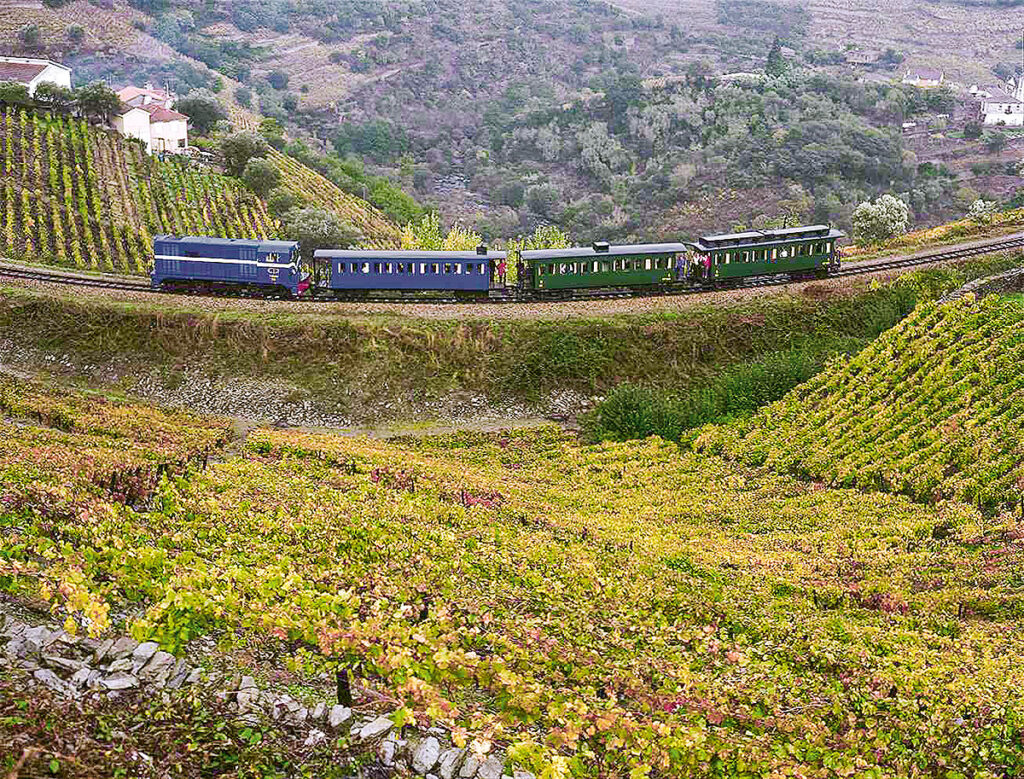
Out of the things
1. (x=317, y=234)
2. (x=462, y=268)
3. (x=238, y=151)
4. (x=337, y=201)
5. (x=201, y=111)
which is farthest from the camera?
(x=337, y=201)

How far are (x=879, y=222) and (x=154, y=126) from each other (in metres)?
53.0

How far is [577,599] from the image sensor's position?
15.3m

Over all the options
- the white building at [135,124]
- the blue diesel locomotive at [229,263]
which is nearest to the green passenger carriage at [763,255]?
the blue diesel locomotive at [229,263]

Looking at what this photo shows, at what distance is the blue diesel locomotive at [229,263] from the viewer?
1513 inches

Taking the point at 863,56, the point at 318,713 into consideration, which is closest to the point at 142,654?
the point at 318,713

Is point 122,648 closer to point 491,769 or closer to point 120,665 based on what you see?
point 120,665

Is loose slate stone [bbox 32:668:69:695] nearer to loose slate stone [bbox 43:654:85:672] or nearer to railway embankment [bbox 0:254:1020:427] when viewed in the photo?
loose slate stone [bbox 43:654:85:672]

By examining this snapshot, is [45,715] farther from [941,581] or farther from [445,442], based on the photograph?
[445,442]

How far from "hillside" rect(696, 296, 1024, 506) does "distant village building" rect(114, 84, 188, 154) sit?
54.8 meters

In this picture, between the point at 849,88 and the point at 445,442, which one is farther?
the point at 849,88

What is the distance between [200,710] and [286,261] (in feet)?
98.9

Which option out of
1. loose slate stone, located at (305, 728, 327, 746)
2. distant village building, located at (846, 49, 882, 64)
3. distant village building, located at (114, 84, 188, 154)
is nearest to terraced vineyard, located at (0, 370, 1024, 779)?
loose slate stone, located at (305, 728, 327, 746)

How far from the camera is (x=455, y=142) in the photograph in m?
145

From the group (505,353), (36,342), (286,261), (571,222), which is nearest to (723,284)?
(505,353)
